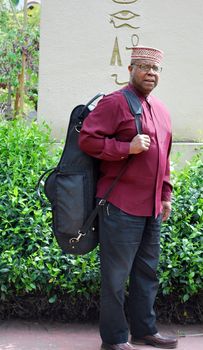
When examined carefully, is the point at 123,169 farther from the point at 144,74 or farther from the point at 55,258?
Result: the point at 55,258

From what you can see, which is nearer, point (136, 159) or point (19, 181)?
point (136, 159)

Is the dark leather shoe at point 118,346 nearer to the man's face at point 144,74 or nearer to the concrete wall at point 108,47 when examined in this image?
the man's face at point 144,74

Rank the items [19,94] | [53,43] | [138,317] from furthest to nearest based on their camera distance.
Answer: [19,94], [53,43], [138,317]

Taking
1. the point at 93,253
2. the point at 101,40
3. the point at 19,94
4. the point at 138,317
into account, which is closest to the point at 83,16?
the point at 101,40

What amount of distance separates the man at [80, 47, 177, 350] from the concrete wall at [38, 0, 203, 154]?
2121mm

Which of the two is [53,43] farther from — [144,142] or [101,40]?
[144,142]

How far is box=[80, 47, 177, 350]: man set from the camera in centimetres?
334

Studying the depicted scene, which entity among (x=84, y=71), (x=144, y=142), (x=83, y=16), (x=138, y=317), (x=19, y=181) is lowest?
(x=138, y=317)

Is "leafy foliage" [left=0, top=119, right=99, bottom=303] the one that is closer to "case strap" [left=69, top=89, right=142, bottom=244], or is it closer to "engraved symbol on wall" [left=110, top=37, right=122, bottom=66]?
"case strap" [left=69, top=89, right=142, bottom=244]

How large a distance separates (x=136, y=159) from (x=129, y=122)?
8.1 inches

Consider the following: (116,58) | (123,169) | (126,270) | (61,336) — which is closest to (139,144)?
(123,169)

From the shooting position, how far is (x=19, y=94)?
9.16 meters

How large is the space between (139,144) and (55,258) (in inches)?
42.6

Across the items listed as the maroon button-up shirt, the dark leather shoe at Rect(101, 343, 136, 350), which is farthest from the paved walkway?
the maroon button-up shirt
